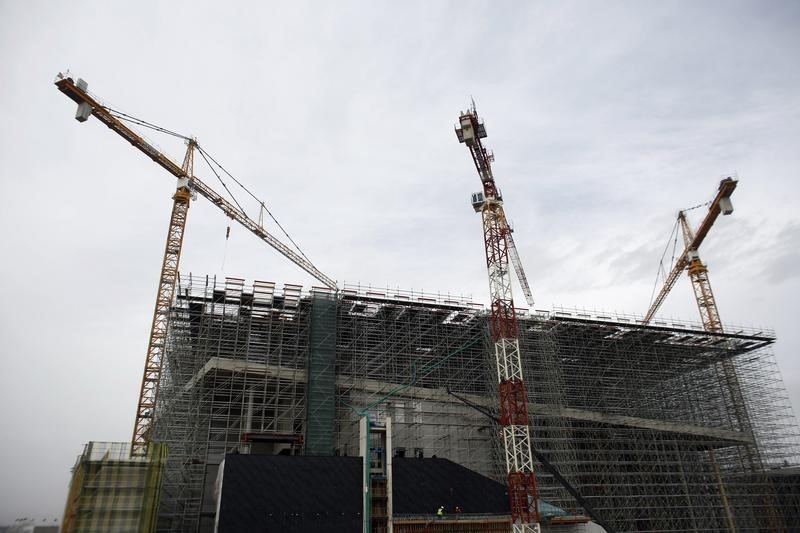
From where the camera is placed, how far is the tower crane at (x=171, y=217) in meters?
46.2

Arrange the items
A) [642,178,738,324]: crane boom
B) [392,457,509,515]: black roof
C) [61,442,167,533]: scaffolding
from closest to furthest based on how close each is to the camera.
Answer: [61,442,167,533]: scaffolding
[392,457,509,515]: black roof
[642,178,738,324]: crane boom

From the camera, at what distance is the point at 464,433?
50.5 meters

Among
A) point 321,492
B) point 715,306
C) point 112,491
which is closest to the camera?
point 112,491

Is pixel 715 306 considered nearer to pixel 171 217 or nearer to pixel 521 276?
pixel 521 276

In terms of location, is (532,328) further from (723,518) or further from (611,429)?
(723,518)

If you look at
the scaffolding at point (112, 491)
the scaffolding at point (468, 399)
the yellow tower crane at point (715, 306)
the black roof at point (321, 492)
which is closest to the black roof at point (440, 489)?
the black roof at point (321, 492)

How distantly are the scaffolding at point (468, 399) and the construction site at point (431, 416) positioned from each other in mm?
199

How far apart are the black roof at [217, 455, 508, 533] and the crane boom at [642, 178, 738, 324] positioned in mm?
37254

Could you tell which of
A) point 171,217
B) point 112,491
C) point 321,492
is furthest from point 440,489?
point 171,217

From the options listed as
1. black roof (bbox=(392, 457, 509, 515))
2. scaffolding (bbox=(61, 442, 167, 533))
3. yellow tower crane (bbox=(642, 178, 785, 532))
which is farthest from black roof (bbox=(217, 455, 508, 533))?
yellow tower crane (bbox=(642, 178, 785, 532))

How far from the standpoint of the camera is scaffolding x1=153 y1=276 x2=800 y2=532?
4591 centimetres

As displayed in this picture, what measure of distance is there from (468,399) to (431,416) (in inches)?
152

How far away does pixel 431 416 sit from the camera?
50.6 meters

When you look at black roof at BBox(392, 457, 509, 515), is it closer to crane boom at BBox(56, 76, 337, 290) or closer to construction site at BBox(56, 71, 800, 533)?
construction site at BBox(56, 71, 800, 533)
